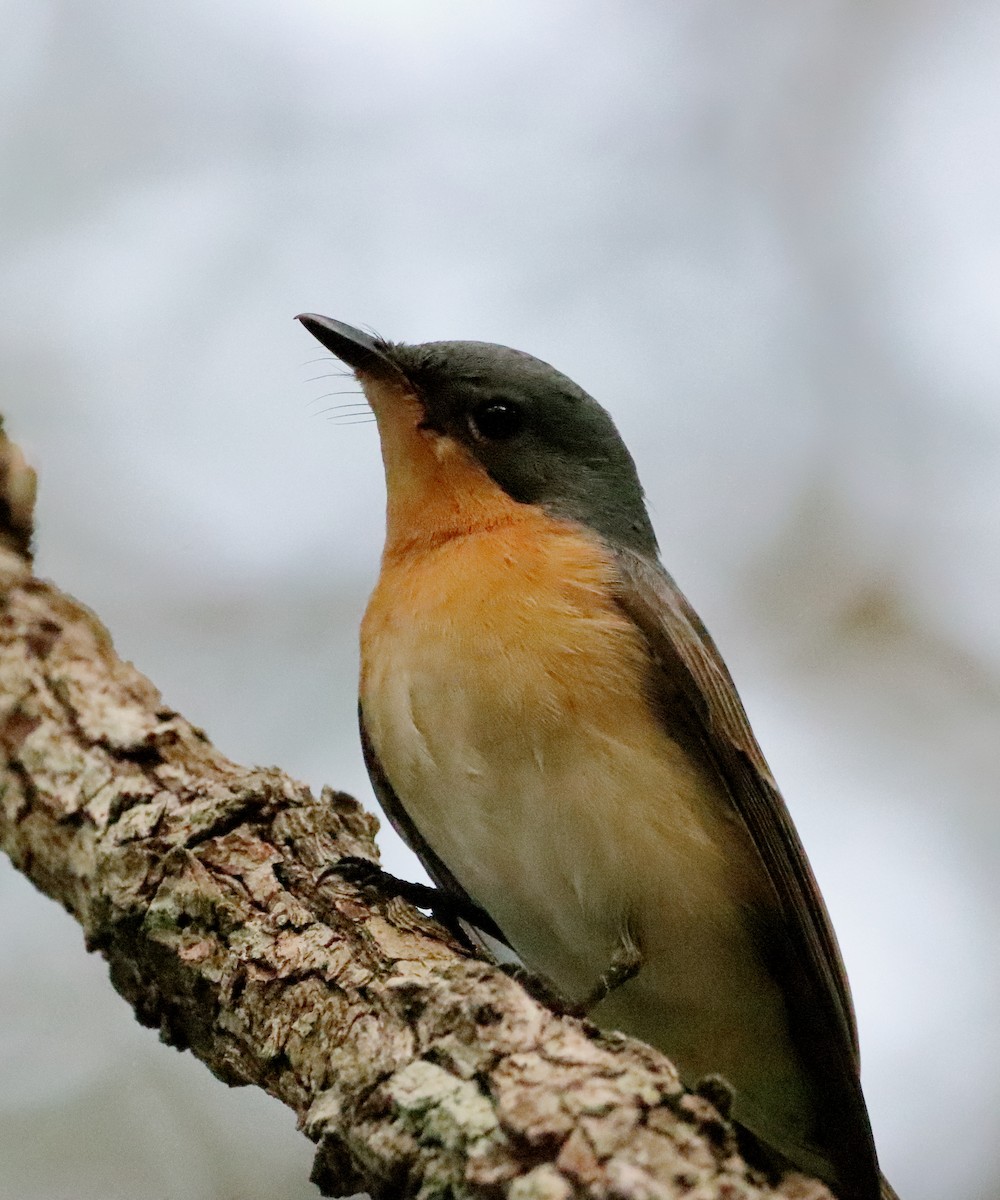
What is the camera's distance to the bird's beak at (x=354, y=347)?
455 centimetres

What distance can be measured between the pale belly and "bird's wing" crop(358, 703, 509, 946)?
0.13 m

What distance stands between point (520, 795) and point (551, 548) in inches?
34.4

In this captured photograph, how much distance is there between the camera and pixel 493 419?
14.6ft

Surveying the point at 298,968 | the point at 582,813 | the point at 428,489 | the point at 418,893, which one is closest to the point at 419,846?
the point at 418,893

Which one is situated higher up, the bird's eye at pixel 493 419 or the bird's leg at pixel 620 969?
the bird's eye at pixel 493 419

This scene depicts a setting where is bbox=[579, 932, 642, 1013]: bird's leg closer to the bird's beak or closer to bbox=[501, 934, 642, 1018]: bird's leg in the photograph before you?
bbox=[501, 934, 642, 1018]: bird's leg

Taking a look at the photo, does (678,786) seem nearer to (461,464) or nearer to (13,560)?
(461,464)

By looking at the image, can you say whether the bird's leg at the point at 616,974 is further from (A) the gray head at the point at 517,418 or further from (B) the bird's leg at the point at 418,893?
(A) the gray head at the point at 517,418

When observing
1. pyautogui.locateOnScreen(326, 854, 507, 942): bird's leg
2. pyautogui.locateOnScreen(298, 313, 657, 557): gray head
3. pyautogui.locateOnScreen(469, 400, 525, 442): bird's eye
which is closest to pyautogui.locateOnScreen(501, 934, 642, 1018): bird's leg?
pyautogui.locateOnScreen(326, 854, 507, 942): bird's leg

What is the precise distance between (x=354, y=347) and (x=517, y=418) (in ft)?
2.16

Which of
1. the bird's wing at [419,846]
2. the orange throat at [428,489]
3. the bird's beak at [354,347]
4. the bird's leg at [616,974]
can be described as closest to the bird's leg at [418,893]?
the bird's wing at [419,846]

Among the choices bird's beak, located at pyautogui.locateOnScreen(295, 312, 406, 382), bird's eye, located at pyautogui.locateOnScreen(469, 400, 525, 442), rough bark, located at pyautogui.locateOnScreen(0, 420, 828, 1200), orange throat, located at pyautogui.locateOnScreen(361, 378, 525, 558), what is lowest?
rough bark, located at pyautogui.locateOnScreen(0, 420, 828, 1200)

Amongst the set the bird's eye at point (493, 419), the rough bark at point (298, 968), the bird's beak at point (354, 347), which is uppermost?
the bird's beak at point (354, 347)

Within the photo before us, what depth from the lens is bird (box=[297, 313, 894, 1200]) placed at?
3678mm
